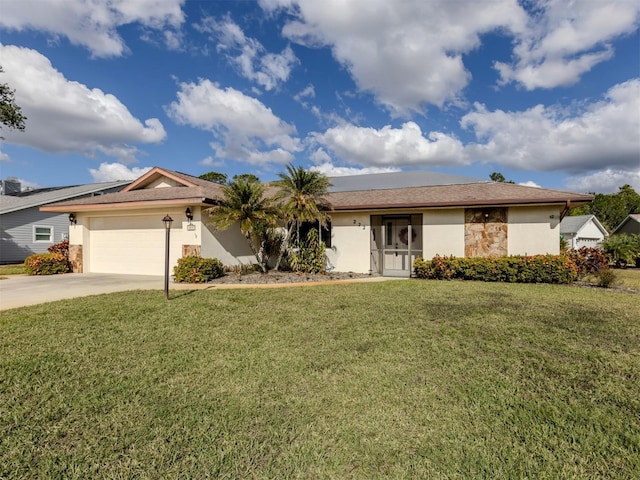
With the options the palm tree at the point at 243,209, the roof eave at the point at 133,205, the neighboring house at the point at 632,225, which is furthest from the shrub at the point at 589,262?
the neighboring house at the point at 632,225

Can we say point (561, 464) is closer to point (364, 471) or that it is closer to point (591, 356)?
point (364, 471)

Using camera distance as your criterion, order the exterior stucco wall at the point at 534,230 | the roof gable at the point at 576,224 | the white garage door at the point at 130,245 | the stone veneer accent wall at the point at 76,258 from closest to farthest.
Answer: the exterior stucco wall at the point at 534,230 < the white garage door at the point at 130,245 < the stone veneer accent wall at the point at 76,258 < the roof gable at the point at 576,224

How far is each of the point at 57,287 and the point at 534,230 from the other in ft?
52.4

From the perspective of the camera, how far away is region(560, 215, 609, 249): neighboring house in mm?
32938

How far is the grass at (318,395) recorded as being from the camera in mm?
2445

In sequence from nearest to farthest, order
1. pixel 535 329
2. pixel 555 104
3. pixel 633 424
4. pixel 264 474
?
pixel 264 474 → pixel 633 424 → pixel 535 329 → pixel 555 104

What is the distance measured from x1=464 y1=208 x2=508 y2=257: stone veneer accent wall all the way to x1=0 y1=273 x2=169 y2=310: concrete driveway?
10.7 metres

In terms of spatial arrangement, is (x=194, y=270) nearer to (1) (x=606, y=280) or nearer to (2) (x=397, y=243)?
(2) (x=397, y=243)

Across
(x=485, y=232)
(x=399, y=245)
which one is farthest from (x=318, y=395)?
(x=485, y=232)

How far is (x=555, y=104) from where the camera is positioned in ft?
56.9

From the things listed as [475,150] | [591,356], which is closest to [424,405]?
[591,356]

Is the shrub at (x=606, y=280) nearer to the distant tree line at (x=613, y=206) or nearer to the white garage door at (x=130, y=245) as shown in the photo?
the white garage door at (x=130, y=245)

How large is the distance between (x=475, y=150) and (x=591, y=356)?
38374 mm

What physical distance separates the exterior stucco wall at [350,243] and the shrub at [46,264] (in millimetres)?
11095
